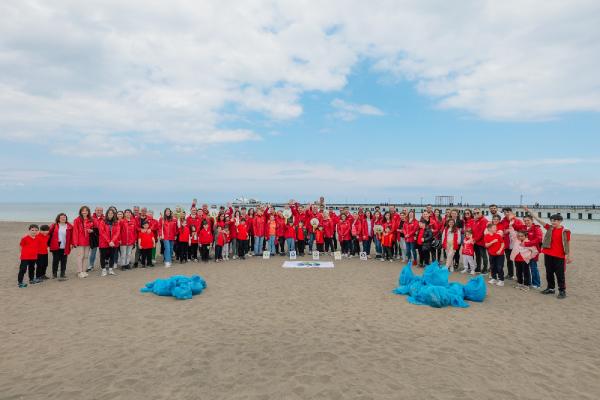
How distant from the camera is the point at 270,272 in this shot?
1010cm

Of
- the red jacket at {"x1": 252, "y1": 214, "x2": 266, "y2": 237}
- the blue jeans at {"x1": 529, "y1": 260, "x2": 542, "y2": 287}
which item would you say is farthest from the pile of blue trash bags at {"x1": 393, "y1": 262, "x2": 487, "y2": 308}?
the red jacket at {"x1": 252, "y1": 214, "x2": 266, "y2": 237}

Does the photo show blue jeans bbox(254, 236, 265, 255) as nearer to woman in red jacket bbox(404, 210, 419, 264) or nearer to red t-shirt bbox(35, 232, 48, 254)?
woman in red jacket bbox(404, 210, 419, 264)

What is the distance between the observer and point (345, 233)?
13055 mm

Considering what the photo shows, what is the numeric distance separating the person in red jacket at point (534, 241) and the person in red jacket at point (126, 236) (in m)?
11.0

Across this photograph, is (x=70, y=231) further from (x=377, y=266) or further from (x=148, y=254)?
(x=377, y=266)

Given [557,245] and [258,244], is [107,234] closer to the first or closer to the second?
[258,244]

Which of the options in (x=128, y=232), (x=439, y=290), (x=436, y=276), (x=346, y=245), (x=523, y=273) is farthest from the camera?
(x=346, y=245)

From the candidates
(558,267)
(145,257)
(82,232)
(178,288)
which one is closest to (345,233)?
(558,267)

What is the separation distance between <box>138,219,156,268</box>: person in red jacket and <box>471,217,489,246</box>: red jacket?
1010 cm

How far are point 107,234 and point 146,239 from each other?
133 cm

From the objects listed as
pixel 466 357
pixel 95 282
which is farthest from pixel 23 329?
pixel 466 357

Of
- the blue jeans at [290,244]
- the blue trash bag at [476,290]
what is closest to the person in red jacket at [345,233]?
the blue jeans at [290,244]

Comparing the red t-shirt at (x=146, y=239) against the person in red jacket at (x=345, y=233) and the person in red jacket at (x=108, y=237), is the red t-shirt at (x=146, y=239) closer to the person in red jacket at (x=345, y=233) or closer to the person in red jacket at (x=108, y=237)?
the person in red jacket at (x=108, y=237)

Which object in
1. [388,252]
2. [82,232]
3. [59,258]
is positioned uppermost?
[82,232]
